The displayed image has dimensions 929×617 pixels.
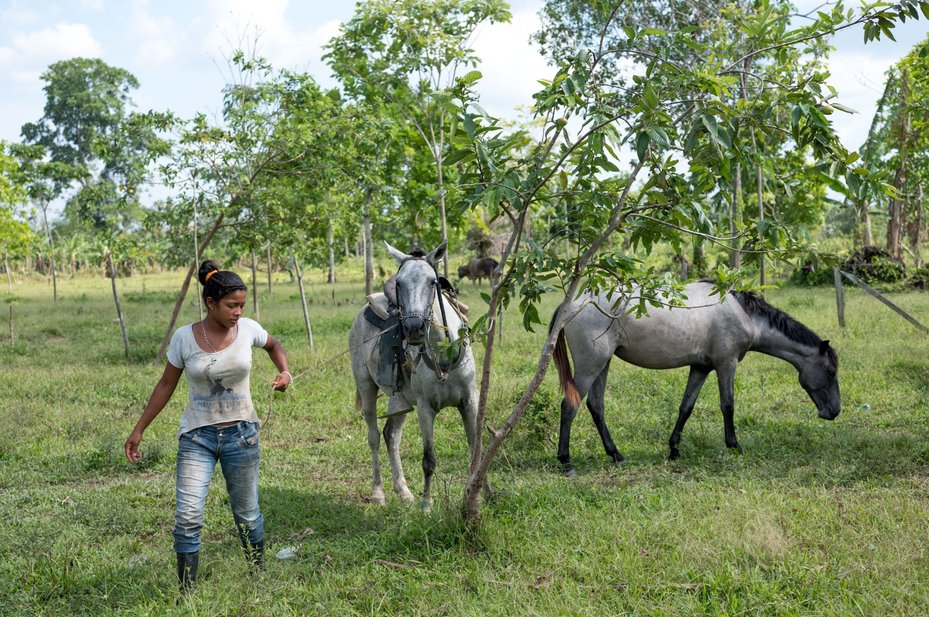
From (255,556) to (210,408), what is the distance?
101 cm

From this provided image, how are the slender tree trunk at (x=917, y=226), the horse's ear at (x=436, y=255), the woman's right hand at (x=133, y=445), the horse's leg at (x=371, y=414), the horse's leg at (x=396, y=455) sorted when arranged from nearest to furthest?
the woman's right hand at (x=133, y=445) → the horse's ear at (x=436, y=255) → the horse's leg at (x=396, y=455) → the horse's leg at (x=371, y=414) → the slender tree trunk at (x=917, y=226)

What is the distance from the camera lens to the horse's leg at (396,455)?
21.3ft

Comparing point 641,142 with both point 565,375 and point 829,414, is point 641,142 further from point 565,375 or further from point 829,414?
point 829,414

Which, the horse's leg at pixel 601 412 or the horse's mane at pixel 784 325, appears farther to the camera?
the horse's mane at pixel 784 325

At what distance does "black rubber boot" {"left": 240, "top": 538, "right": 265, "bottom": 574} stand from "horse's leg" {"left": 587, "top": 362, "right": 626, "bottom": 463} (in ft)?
12.5

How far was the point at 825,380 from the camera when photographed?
7.79 meters

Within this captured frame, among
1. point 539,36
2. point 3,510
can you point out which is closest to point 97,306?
point 539,36

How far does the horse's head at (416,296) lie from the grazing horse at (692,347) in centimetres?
264

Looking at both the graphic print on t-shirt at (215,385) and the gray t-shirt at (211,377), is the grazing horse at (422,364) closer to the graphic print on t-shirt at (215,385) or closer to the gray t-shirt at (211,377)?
the gray t-shirt at (211,377)

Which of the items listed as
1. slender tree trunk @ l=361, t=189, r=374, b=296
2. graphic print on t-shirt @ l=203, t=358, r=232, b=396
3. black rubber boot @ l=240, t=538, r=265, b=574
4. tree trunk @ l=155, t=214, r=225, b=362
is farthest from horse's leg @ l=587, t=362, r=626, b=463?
tree trunk @ l=155, t=214, r=225, b=362

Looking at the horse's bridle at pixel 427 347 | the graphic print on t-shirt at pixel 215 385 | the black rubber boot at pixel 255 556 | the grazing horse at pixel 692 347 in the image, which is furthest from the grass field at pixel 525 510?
the graphic print on t-shirt at pixel 215 385

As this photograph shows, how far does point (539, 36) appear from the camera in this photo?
24.1 m

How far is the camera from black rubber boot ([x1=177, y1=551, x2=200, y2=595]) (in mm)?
4324

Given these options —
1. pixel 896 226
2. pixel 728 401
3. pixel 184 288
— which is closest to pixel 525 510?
pixel 728 401
